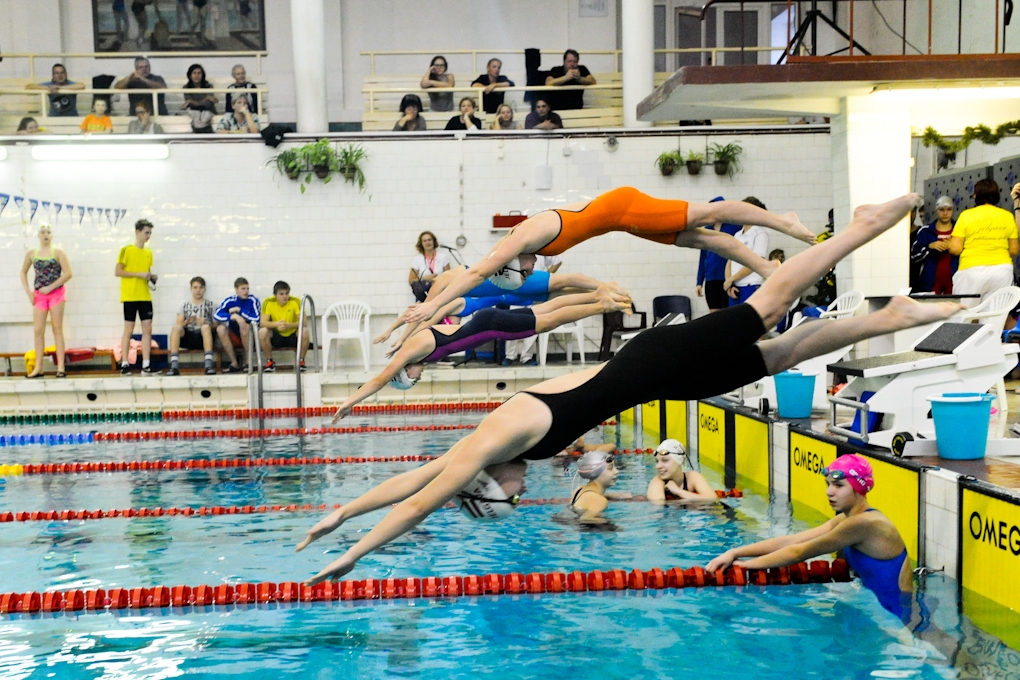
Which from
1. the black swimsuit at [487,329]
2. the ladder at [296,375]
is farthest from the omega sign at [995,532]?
the ladder at [296,375]

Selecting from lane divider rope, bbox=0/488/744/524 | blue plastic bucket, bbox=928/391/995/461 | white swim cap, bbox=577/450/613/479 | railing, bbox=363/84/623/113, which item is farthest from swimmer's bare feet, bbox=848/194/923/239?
railing, bbox=363/84/623/113

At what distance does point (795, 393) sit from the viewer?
7.39 m

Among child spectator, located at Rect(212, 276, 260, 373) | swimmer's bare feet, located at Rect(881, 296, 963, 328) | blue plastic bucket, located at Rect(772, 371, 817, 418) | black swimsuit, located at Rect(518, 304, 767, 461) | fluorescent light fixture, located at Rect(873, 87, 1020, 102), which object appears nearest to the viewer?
black swimsuit, located at Rect(518, 304, 767, 461)

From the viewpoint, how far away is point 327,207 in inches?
564

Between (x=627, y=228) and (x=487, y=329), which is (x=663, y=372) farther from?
(x=487, y=329)

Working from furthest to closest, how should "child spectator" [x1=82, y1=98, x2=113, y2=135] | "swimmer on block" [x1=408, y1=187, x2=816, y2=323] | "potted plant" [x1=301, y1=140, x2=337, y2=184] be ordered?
"child spectator" [x1=82, y1=98, x2=113, y2=135] < "potted plant" [x1=301, y1=140, x2=337, y2=184] < "swimmer on block" [x1=408, y1=187, x2=816, y2=323]

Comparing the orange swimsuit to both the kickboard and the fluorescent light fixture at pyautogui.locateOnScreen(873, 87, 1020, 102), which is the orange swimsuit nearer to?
the kickboard

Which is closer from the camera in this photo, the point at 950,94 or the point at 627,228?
the point at 627,228

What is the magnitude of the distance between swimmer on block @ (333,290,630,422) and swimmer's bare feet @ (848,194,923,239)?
240cm

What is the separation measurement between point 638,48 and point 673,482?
8.69 metres

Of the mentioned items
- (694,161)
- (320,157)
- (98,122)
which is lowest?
(694,161)

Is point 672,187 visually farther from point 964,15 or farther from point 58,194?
point 58,194

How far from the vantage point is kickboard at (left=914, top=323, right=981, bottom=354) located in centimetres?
574

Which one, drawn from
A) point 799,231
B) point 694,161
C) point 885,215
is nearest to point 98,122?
point 694,161
